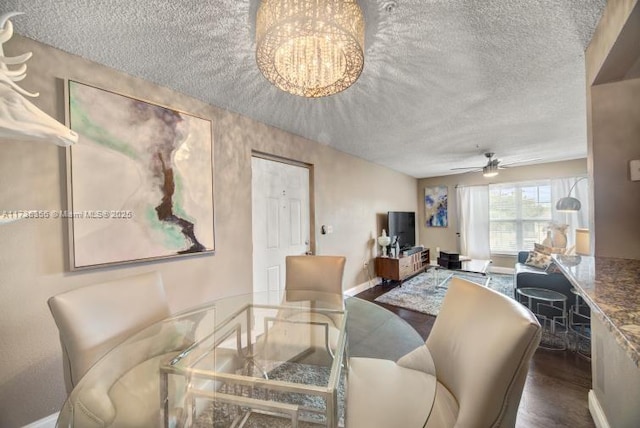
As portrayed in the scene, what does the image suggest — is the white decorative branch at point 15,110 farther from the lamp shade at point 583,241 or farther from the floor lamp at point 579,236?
the lamp shade at point 583,241

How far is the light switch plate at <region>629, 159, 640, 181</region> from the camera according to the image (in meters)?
1.37

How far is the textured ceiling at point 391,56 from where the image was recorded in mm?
1196

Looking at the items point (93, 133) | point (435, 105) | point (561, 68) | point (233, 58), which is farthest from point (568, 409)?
point (93, 133)

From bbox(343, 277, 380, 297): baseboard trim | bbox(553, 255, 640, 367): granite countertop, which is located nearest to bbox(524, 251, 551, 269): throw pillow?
bbox(343, 277, 380, 297): baseboard trim

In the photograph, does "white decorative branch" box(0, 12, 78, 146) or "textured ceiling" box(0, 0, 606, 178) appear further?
"textured ceiling" box(0, 0, 606, 178)

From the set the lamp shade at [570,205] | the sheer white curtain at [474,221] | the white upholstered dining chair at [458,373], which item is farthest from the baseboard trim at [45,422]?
the sheer white curtain at [474,221]

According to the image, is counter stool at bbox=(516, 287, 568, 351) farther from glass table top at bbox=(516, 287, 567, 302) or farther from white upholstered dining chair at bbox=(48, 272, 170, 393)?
white upholstered dining chair at bbox=(48, 272, 170, 393)

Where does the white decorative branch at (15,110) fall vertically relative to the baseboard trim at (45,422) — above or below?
above

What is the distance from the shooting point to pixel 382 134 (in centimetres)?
302

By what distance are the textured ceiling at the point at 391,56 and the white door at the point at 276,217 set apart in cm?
53

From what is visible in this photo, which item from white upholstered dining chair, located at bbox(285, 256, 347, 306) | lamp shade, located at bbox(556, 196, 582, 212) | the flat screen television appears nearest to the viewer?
white upholstered dining chair, located at bbox(285, 256, 347, 306)

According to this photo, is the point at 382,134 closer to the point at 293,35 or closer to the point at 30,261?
the point at 293,35

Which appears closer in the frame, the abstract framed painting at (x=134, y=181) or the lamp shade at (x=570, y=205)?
the abstract framed painting at (x=134, y=181)

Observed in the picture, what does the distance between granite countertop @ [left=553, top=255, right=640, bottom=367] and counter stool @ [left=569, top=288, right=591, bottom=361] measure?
1527 millimetres
